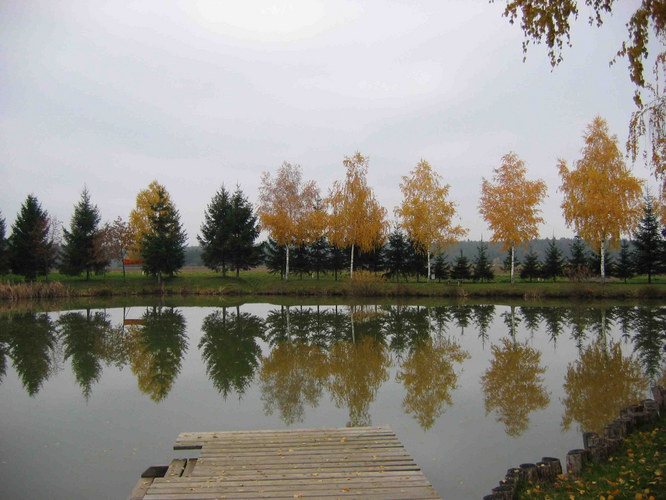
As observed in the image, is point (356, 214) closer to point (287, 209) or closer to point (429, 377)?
point (287, 209)

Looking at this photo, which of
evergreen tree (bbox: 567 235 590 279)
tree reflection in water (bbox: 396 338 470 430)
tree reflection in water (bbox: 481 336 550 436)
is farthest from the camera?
evergreen tree (bbox: 567 235 590 279)

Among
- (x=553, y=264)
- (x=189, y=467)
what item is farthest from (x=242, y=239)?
(x=189, y=467)

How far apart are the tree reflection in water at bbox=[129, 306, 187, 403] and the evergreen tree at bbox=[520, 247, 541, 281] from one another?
92.9ft

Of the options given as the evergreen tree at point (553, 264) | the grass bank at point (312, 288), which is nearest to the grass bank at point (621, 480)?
the grass bank at point (312, 288)

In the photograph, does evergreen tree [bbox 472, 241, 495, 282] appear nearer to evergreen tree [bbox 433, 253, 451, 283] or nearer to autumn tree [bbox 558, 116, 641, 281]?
evergreen tree [bbox 433, 253, 451, 283]

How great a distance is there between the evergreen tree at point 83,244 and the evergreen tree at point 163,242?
3.49 metres

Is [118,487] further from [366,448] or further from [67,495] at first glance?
[366,448]

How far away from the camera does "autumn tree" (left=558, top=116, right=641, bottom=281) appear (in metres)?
32.7

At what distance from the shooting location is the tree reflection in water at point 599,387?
28.7 ft

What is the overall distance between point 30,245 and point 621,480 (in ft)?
150

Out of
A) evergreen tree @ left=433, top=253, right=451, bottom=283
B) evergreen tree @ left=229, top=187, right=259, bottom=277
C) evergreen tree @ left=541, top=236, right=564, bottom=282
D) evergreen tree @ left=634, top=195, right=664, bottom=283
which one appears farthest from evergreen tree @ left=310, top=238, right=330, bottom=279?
evergreen tree @ left=634, top=195, right=664, bottom=283

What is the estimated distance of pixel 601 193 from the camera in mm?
33406

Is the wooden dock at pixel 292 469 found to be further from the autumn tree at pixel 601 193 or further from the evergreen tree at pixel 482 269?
the evergreen tree at pixel 482 269

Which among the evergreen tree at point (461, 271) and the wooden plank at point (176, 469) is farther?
the evergreen tree at point (461, 271)
